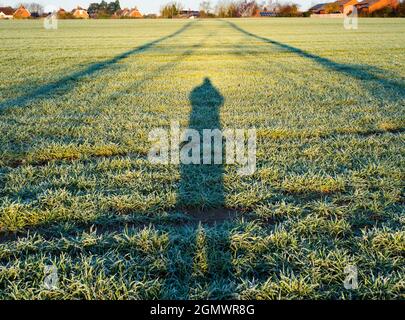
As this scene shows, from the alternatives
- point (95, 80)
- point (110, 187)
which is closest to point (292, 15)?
point (95, 80)

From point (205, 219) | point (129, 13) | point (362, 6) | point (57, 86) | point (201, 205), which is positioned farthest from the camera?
point (129, 13)

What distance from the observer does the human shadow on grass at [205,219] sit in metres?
3.16

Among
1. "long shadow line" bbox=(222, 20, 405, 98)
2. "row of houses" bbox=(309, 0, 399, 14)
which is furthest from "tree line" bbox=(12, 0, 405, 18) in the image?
"long shadow line" bbox=(222, 20, 405, 98)

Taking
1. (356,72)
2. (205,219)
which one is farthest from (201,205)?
(356,72)

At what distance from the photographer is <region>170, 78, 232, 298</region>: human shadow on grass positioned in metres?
3.16

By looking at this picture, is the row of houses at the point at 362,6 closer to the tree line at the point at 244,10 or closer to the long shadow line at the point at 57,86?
the tree line at the point at 244,10

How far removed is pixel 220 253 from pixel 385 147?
4092 mm

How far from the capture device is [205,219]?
13.3ft

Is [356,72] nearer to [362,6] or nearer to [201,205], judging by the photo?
[201,205]

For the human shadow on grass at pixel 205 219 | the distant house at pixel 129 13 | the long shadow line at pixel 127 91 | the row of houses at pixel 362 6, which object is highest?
the distant house at pixel 129 13

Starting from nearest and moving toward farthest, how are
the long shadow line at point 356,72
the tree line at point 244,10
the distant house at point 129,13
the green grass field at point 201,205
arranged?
the green grass field at point 201,205 → the long shadow line at point 356,72 → the tree line at point 244,10 → the distant house at point 129,13

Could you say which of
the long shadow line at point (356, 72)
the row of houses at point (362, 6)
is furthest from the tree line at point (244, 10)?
the long shadow line at point (356, 72)
